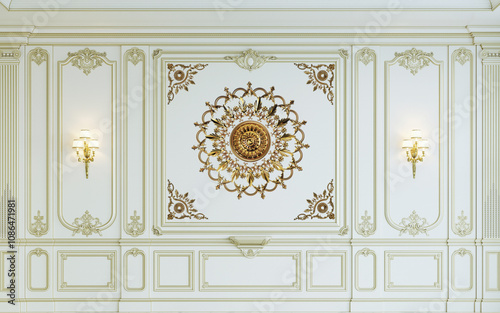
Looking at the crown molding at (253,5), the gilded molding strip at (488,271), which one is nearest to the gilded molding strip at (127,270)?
the crown molding at (253,5)

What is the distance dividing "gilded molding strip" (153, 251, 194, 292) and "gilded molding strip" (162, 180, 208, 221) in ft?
1.18

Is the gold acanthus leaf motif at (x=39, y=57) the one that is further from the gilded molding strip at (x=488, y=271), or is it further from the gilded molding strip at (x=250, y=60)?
the gilded molding strip at (x=488, y=271)

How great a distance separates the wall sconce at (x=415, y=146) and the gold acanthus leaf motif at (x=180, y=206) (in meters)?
2.16

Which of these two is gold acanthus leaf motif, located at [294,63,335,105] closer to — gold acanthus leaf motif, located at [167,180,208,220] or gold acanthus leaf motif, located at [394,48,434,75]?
gold acanthus leaf motif, located at [394,48,434,75]

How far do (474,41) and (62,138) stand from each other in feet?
14.2

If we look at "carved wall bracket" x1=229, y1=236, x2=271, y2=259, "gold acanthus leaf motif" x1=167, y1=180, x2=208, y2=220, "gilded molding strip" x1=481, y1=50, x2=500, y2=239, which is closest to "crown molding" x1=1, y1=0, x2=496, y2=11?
"gilded molding strip" x1=481, y1=50, x2=500, y2=239

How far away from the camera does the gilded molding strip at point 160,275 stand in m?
4.54

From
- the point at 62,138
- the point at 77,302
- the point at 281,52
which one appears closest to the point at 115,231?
the point at 77,302

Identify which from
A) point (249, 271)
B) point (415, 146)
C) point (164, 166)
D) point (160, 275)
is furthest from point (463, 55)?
point (160, 275)

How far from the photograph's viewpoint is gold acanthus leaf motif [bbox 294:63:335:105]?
457cm

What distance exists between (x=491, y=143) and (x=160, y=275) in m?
3.65

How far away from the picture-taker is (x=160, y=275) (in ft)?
14.9

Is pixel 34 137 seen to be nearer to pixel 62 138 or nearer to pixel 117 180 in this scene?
pixel 62 138

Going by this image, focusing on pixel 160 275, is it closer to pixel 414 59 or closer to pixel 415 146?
pixel 415 146
